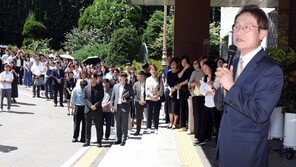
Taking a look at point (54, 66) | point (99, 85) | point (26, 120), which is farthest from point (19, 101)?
Answer: point (99, 85)

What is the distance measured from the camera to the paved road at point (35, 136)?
35.6 ft

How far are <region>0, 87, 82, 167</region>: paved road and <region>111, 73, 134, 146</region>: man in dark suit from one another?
1089mm

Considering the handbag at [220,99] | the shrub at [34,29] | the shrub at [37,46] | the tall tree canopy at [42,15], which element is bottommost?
the handbag at [220,99]

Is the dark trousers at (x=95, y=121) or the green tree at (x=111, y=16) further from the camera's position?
the green tree at (x=111, y=16)

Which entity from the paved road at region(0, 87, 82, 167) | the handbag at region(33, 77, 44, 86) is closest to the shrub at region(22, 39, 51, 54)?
the handbag at region(33, 77, 44, 86)

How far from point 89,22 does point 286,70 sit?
3115 centimetres

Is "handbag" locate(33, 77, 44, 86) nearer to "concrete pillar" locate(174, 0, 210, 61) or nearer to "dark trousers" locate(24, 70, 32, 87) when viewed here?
"dark trousers" locate(24, 70, 32, 87)

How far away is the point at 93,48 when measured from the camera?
36438 millimetres

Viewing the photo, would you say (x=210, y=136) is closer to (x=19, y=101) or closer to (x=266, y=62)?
(x=266, y=62)

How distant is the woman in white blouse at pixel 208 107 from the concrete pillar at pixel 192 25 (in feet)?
16.8

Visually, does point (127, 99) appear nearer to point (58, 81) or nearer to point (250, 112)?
A: point (58, 81)

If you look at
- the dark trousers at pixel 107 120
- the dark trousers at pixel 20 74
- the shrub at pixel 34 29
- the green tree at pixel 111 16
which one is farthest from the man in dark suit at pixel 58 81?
the shrub at pixel 34 29

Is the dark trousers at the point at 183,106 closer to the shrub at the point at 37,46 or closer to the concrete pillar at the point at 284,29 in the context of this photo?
the concrete pillar at the point at 284,29

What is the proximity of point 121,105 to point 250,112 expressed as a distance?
32.2ft
